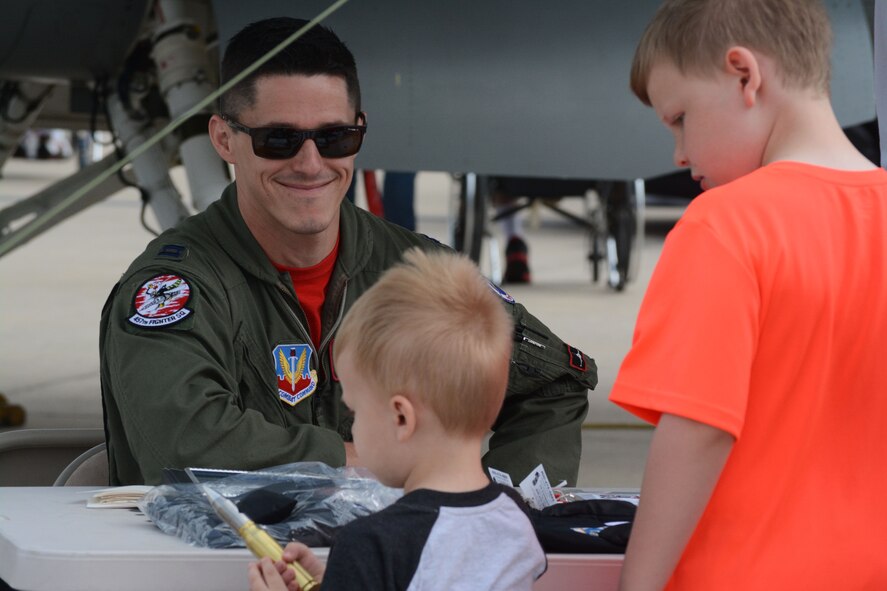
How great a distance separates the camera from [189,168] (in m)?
3.79

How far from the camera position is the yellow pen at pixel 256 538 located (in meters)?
1.36

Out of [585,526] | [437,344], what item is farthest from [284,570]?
[585,526]

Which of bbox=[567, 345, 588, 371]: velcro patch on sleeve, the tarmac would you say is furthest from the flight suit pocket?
the tarmac

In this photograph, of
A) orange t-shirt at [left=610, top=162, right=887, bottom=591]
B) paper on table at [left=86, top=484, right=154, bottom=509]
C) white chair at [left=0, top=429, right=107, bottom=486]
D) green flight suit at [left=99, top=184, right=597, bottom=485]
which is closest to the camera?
orange t-shirt at [left=610, top=162, right=887, bottom=591]

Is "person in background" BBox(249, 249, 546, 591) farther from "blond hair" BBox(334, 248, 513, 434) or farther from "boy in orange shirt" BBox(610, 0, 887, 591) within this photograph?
"boy in orange shirt" BBox(610, 0, 887, 591)

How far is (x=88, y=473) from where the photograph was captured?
85.5 inches

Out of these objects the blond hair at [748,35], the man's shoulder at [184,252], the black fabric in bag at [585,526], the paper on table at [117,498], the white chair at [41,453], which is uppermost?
the blond hair at [748,35]

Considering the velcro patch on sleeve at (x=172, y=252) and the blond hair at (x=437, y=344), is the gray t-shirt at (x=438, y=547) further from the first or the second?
the velcro patch on sleeve at (x=172, y=252)

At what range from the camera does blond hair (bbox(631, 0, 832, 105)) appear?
130cm

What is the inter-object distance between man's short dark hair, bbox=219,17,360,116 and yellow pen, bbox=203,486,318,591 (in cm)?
104

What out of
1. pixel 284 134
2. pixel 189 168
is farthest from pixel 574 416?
pixel 189 168

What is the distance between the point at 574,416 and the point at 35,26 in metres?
2.50

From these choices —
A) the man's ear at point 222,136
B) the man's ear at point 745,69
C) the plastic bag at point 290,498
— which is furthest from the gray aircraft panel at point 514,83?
the man's ear at point 745,69

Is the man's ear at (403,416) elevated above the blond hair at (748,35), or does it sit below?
below
